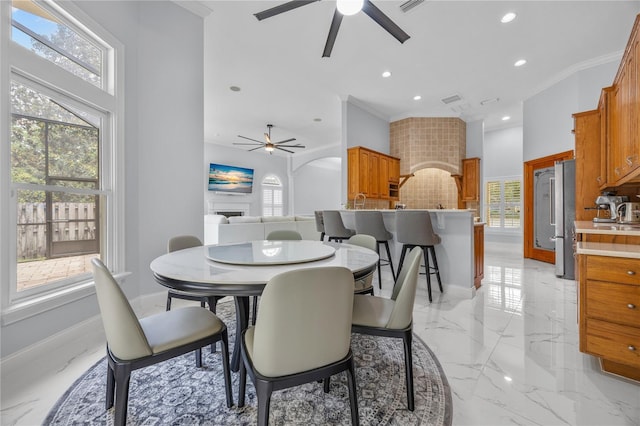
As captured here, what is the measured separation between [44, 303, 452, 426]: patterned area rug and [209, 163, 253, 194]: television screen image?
739 cm

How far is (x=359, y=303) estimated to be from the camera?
166cm

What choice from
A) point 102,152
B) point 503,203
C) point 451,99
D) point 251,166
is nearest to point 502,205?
point 503,203

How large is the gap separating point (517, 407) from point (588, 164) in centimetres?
331

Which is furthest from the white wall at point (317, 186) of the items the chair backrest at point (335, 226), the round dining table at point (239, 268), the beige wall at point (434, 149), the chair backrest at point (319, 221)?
the round dining table at point (239, 268)

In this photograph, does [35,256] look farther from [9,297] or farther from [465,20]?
[465,20]

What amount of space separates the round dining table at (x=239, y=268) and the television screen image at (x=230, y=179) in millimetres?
7357

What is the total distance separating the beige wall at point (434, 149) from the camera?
21.0 feet

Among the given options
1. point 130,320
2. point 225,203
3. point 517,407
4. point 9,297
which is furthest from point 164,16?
Result: point 225,203

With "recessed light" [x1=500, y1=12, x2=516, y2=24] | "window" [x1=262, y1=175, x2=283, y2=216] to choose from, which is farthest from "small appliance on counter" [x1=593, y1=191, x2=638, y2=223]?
"window" [x1=262, y1=175, x2=283, y2=216]

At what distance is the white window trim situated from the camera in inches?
69.8

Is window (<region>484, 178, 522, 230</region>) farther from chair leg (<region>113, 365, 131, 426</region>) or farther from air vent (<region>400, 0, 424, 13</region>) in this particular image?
Result: chair leg (<region>113, 365, 131, 426</region>)

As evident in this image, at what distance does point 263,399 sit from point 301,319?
346 millimetres

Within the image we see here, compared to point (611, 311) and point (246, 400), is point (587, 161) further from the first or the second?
point (246, 400)

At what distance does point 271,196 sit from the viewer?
1038cm
